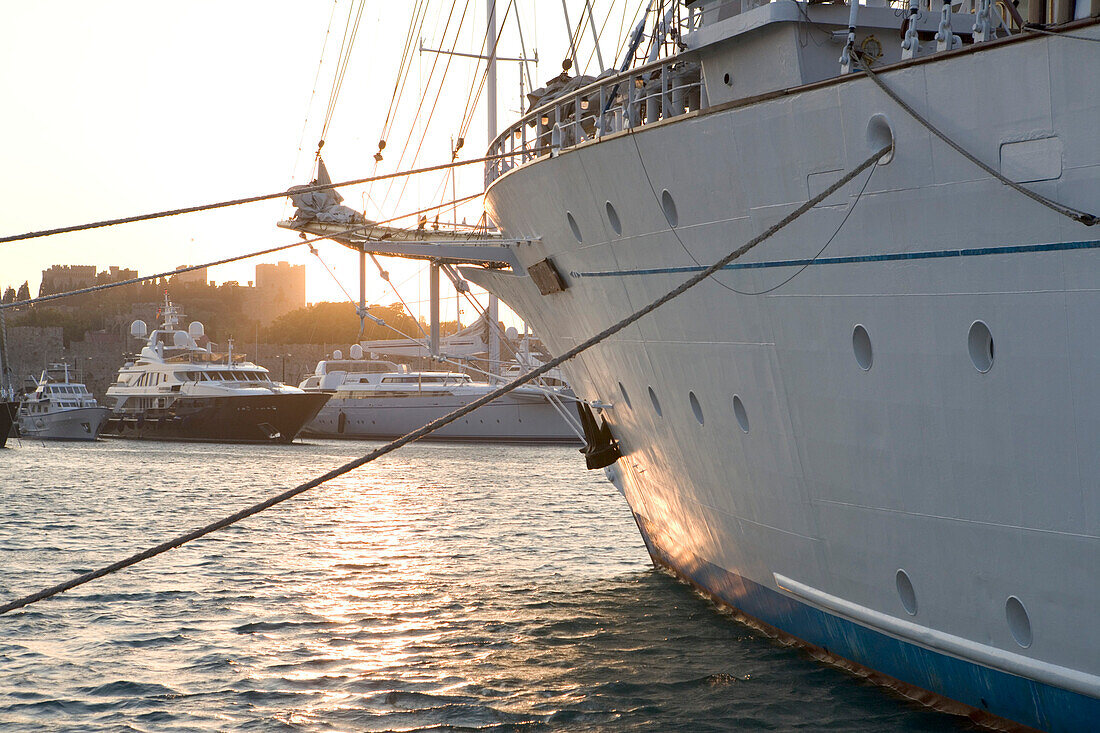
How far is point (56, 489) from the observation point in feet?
75.8

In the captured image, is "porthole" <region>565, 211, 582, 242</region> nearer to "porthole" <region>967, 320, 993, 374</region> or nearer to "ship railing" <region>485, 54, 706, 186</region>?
"ship railing" <region>485, 54, 706, 186</region>

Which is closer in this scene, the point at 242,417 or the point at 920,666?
the point at 920,666

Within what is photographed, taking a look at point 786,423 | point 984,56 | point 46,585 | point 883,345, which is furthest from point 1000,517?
point 46,585

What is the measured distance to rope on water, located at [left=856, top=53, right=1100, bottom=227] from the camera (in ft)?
15.2

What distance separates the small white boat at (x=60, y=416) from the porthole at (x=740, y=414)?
1703 inches

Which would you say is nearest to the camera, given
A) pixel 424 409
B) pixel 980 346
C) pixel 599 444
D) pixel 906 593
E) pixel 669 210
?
pixel 980 346

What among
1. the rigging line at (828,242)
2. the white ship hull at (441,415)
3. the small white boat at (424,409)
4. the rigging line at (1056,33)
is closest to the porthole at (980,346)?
the rigging line at (828,242)

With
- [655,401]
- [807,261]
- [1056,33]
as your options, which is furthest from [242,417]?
[1056,33]

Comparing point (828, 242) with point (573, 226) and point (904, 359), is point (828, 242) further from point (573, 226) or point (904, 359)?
point (573, 226)

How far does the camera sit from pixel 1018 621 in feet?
17.7

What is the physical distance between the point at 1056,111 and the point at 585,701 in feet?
15.6

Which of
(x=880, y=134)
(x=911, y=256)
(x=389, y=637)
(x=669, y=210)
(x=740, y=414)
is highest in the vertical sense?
(x=880, y=134)

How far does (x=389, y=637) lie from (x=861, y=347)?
520 centimetres

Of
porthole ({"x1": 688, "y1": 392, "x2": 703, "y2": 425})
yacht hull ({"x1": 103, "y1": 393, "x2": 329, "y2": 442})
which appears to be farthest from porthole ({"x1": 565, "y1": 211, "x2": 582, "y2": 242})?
yacht hull ({"x1": 103, "y1": 393, "x2": 329, "y2": 442})
